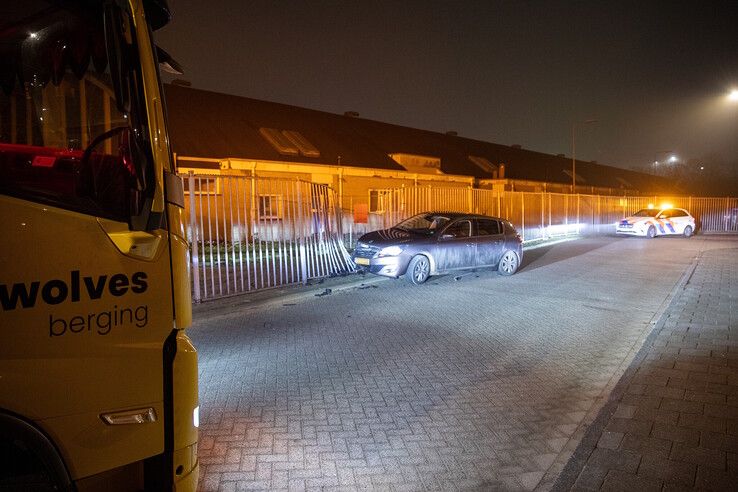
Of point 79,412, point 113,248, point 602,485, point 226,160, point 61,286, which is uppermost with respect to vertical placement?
point 226,160

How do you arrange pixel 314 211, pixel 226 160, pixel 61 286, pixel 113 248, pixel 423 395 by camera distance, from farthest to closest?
pixel 226 160 → pixel 314 211 → pixel 423 395 → pixel 113 248 → pixel 61 286

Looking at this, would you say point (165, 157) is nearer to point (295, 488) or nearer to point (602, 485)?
point (295, 488)

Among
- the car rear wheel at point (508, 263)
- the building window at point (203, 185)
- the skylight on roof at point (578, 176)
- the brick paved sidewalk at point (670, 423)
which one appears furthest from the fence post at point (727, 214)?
the building window at point (203, 185)

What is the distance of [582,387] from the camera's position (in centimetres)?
521

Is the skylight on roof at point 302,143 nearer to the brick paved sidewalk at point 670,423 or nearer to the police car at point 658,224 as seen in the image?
the police car at point 658,224

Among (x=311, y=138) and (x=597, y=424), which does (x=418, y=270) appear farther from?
(x=311, y=138)

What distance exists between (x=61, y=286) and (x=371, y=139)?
27.6 metres

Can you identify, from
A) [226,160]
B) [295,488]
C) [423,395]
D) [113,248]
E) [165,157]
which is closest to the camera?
[113,248]

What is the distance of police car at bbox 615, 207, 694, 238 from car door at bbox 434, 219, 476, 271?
54.9 ft

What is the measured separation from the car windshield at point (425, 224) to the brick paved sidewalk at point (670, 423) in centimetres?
552

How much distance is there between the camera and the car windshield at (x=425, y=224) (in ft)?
38.6

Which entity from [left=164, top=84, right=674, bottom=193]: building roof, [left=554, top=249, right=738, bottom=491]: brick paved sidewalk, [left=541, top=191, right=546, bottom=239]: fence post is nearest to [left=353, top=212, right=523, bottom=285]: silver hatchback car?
[left=554, top=249, right=738, bottom=491]: brick paved sidewalk

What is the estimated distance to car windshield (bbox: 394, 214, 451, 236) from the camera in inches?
463

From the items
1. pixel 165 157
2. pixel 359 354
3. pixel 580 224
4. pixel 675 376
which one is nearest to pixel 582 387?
pixel 675 376
